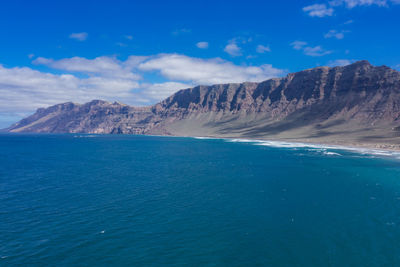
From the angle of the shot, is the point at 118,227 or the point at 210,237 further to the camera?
the point at 118,227

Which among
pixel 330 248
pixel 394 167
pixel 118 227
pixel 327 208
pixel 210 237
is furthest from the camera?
pixel 394 167

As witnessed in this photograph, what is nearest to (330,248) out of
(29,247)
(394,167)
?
(29,247)

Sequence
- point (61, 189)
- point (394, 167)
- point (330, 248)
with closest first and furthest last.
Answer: point (330, 248), point (61, 189), point (394, 167)

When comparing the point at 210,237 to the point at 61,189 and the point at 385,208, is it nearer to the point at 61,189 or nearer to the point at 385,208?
the point at 385,208

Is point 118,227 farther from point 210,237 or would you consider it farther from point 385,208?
point 385,208

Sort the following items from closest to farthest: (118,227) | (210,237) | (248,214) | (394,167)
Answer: (210,237) → (118,227) → (248,214) → (394,167)

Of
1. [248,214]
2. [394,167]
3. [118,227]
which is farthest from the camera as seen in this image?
[394,167]

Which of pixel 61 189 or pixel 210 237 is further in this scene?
pixel 61 189

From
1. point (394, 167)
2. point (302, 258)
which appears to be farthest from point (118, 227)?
point (394, 167)
